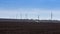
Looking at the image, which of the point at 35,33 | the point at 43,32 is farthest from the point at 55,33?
the point at 35,33

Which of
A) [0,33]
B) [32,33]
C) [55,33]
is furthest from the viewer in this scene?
[55,33]

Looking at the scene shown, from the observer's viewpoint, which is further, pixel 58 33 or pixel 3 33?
pixel 58 33

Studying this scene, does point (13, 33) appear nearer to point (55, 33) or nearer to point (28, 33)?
point (28, 33)

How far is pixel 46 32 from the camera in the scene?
917 inches

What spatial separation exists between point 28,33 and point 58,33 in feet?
17.7

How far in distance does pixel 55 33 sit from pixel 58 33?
2.20 ft

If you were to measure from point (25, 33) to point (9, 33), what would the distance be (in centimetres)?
258

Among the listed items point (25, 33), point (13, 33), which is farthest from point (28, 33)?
point (13, 33)

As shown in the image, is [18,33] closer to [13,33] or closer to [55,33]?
[13,33]

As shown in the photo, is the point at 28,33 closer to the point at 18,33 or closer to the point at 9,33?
the point at 18,33

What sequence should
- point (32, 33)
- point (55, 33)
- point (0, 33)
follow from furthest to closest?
point (55, 33) → point (32, 33) → point (0, 33)

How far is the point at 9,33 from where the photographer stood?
21672mm

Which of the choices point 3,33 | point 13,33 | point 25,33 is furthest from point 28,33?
point 3,33

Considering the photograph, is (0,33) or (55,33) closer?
(0,33)
